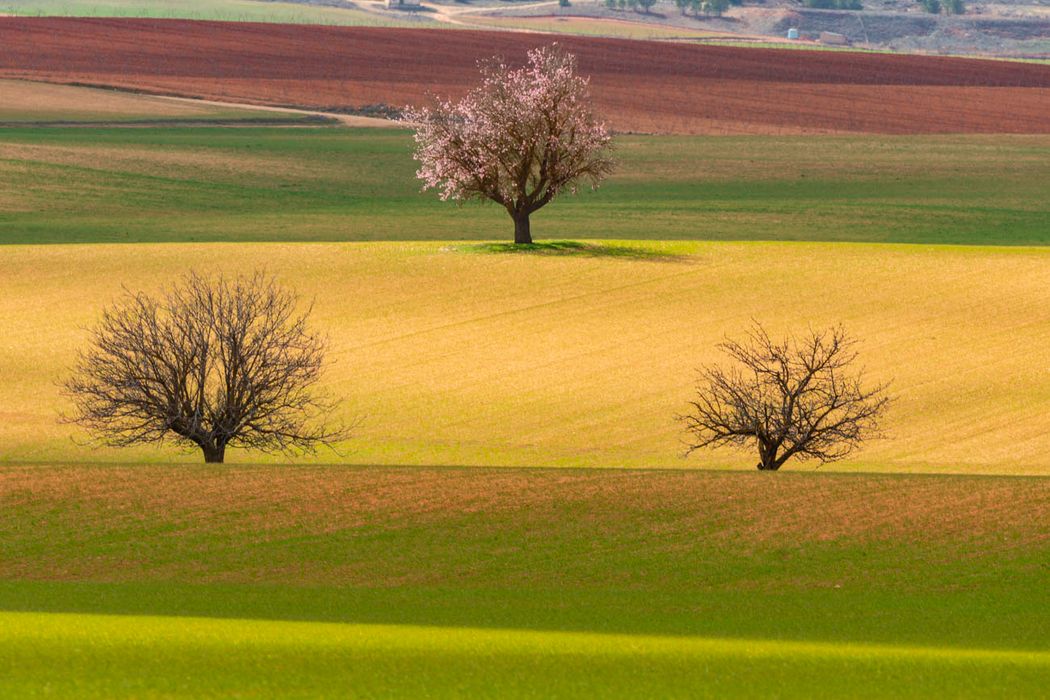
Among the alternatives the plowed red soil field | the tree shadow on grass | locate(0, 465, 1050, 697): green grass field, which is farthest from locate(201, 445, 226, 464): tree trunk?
the plowed red soil field

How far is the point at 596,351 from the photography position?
4053 centimetres

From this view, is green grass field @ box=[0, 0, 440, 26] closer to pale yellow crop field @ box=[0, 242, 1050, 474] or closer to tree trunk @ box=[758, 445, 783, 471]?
pale yellow crop field @ box=[0, 242, 1050, 474]

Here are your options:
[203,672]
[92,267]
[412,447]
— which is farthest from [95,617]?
[92,267]

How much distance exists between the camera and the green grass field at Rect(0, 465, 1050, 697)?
39.7 ft

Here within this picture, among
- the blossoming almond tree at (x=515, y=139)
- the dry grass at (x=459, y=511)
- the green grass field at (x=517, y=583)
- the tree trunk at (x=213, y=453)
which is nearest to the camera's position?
the green grass field at (x=517, y=583)

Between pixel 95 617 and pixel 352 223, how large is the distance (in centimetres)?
5194

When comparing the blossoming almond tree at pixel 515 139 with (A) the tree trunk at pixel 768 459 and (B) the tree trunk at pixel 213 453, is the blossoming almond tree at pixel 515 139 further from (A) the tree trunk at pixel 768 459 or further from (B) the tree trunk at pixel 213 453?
(B) the tree trunk at pixel 213 453

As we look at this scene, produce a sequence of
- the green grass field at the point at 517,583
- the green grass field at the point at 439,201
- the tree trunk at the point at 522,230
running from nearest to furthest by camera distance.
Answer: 1. the green grass field at the point at 517,583
2. the tree trunk at the point at 522,230
3. the green grass field at the point at 439,201

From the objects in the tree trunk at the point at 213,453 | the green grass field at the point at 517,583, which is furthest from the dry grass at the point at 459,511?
the tree trunk at the point at 213,453

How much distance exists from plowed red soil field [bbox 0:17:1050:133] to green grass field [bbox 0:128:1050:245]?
12.7 meters

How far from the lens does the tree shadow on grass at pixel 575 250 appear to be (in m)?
54.9

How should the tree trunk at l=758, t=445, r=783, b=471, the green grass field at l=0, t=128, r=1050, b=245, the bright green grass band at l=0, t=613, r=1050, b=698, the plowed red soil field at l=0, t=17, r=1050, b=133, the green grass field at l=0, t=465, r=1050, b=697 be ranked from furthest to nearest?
1. the plowed red soil field at l=0, t=17, r=1050, b=133
2. the green grass field at l=0, t=128, r=1050, b=245
3. the tree trunk at l=758, t=445, r=783, b=471
4. the green grass field at l=0, t=465, r=1050, b=697
5. the bright green grass band at l=0, t=613, r=1050, b=698

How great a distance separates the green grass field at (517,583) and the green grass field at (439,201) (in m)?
40.8

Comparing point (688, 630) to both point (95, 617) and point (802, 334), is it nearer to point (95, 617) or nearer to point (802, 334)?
point (95, 617)
